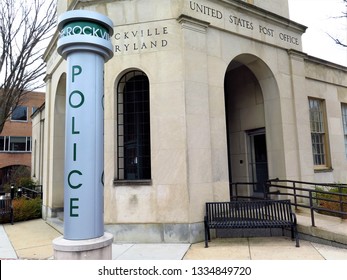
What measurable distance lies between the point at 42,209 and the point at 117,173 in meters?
5.57

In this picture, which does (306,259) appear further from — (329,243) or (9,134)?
(9,134)

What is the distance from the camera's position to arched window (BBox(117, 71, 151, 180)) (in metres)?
7.97

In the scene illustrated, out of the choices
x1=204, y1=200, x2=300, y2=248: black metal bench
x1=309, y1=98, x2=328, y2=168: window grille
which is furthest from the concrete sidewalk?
x1=309, y1=98, x2=328, y2=168: window grille

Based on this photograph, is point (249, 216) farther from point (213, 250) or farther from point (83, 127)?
point (83, 127)

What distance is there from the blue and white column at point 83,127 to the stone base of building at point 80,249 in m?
0.03

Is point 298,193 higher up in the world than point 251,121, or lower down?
lower down

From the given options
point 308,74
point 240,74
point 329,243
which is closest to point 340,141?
point 308,74

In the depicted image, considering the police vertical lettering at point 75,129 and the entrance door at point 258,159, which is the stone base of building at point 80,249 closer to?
the police vertical lettering at point 75,129

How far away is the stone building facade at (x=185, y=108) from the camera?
7.16 metres

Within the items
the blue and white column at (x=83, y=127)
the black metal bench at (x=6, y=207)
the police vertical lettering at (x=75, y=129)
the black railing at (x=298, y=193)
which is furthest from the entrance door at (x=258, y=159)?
the black metal bench at (x=6, y=207)

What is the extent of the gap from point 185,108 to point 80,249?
441cm

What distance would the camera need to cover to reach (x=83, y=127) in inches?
161

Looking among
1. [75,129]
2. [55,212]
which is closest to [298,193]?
[75,129]

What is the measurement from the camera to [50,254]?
640cm
